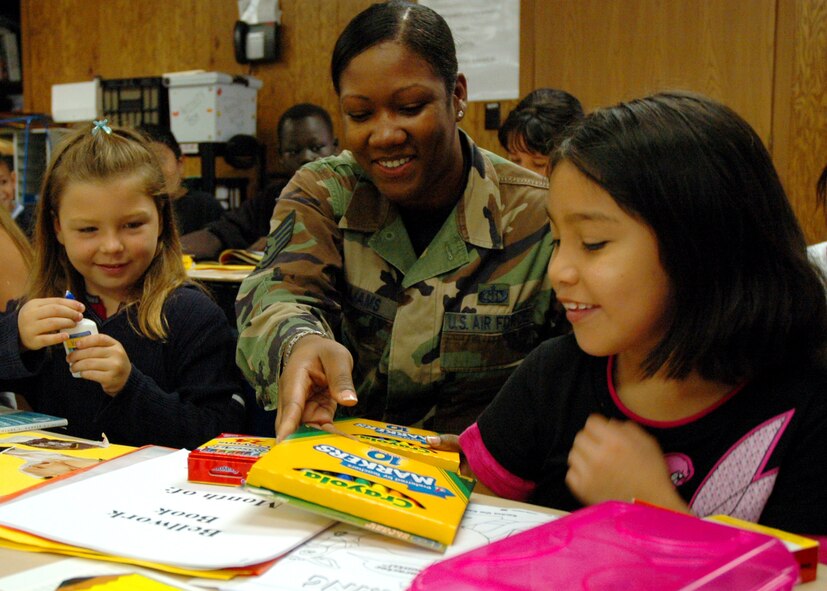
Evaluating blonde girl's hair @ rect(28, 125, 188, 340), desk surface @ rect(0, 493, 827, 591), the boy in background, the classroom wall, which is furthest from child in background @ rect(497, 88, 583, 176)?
desk surface @ rect(0, 493, 827, 591)

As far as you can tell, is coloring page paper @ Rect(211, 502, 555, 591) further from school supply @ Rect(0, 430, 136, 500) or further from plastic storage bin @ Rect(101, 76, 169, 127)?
plastic storage bin @ Rect(101, 76, 169, 127)

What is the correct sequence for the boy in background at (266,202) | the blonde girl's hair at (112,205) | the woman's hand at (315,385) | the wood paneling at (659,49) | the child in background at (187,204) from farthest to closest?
the child in background at (187,204) < the wood paneling at (659,49) < the boy in background at (266,202) < the blonde girl's hair at (112,205) < the woman's hand at (315,385)

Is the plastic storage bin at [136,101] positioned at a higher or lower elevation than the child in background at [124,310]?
higher

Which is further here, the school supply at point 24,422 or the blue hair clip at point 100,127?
the blue hair clip at point 100,127

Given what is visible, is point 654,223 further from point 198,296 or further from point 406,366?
point 198,296

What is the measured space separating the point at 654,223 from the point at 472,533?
0.41 m

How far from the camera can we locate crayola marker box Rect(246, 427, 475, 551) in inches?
26.7

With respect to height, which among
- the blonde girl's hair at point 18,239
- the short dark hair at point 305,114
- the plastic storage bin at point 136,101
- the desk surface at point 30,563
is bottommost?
the desk surface at point 30,563

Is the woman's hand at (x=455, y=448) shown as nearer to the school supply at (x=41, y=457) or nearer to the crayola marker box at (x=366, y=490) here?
the crayola marker box at (x=366, y=490)

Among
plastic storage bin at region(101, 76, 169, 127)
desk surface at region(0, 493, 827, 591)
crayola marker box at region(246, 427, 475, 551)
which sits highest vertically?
plastic storage bin at region(101, 76, 169, 127)

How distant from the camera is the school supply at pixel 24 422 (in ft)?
3.70

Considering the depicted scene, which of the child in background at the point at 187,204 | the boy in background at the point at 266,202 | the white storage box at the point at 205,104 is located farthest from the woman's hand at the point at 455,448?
the white storage box at the point at 205,104

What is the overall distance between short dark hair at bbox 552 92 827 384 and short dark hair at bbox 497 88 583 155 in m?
1.74

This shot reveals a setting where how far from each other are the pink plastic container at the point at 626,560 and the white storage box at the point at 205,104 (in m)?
4.44
